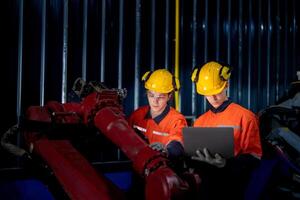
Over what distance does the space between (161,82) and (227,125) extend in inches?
37.4

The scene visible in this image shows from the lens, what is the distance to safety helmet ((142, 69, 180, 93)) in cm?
391

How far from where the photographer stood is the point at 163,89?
3.90 meters

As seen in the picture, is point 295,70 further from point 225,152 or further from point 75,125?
point 75,125

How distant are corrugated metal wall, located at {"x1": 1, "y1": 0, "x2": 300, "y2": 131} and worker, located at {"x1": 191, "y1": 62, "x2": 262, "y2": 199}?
1.17 metres

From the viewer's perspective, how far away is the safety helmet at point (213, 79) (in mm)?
3471

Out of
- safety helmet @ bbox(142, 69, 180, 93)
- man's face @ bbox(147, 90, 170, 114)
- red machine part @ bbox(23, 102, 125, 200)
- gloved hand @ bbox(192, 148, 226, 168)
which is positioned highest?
safety helmet @ bbox(142, 69, 180, 93)

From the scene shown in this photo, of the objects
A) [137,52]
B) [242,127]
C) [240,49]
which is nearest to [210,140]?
[242,127]

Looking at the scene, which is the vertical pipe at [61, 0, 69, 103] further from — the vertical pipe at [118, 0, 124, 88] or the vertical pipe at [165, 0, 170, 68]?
the vertical pipe at [165, 0, 170, 68]

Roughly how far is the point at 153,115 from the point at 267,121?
120 centimetres

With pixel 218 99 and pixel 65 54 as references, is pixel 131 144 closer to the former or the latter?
pixel 218 99

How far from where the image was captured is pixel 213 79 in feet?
11.4

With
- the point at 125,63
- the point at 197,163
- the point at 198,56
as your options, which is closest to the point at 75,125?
the point at 197,163

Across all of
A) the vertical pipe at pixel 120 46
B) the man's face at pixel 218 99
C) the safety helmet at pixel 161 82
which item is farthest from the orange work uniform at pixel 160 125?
the vertical pipe at pixel 120 46

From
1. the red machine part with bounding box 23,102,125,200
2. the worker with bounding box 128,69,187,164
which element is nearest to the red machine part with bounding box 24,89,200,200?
the red machine part with bounding box 23,102,125,200
